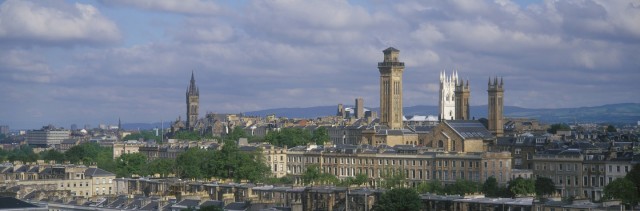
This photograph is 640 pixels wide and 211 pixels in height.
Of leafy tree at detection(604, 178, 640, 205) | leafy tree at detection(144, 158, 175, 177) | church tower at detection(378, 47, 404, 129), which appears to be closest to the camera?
leafy tree at detection(604, 178, 640, 205)

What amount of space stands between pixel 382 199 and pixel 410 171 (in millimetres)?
49661

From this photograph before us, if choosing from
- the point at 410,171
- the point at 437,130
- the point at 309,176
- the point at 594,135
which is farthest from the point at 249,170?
the point at 594,135

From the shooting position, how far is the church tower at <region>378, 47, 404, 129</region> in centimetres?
16125

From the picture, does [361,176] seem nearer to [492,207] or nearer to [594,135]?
[594,135]

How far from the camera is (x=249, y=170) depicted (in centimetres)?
11975

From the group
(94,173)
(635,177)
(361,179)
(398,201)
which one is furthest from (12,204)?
(361,179)

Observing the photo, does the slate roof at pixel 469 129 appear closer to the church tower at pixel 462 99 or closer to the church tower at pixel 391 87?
the church tower at pixel 391 87

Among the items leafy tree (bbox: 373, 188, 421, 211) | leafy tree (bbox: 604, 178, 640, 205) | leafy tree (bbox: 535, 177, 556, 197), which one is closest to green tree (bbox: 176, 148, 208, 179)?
leafy tree (bbox: 535, 177, 556, 197)

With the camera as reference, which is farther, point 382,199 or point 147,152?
point 147,152

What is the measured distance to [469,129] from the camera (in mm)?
136750

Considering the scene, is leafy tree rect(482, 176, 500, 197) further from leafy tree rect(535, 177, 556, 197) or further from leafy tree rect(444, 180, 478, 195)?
leafy tree rect(535, 177, 556, 197)

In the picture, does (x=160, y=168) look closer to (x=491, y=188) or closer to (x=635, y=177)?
(x=491, y=188)

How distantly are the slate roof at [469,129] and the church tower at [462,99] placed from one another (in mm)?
45859

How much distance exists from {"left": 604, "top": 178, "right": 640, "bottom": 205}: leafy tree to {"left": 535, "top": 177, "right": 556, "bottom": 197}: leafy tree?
14814mm
